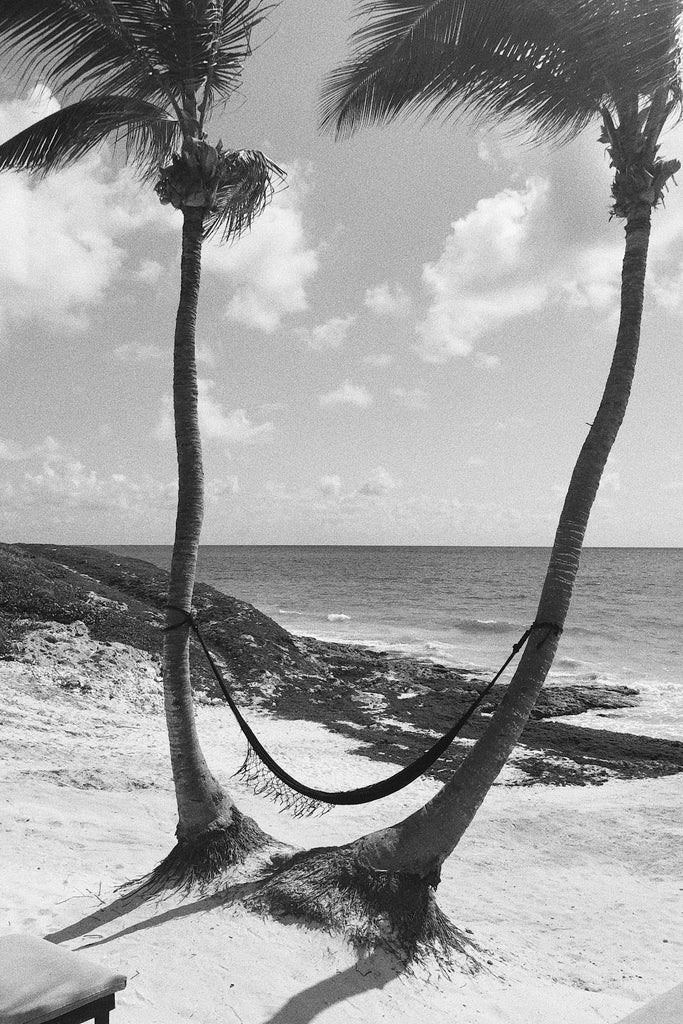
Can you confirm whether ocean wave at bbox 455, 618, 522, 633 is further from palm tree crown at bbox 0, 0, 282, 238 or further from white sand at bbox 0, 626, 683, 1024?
palm tree crown at bbox 0, 0, 282, 238

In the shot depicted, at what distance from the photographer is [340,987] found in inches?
169

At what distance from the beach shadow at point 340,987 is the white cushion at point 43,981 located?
142 cm

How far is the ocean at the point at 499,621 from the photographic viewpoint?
64.7 ft

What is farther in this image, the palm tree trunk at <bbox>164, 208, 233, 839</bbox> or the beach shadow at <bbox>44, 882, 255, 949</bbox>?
the palm tree trunk at <bbox>164, 208, 233, 839</bbox>

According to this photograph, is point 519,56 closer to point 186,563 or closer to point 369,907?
point 186,563

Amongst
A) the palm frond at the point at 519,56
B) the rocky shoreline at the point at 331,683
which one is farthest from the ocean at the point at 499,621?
the palm frond at the point at 519,56

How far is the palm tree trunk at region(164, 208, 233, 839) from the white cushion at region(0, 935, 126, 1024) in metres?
2.51

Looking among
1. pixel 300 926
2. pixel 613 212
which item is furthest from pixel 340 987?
pixel 613 212

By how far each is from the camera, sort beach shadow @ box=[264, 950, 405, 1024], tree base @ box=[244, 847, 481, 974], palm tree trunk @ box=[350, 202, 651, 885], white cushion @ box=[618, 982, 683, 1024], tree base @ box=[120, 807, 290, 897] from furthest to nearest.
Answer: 1. tree base @ box=[120, 807, 290, 897]
2. palm tree trunk @ box=[350, 202, 651, 885]
3. tree base @ box=[244, 847, 481, 974]
4. beach shadow @ box=[264, 950, 405, 1024]
5. white cushion @ box=[618, 982, 683, 1024]

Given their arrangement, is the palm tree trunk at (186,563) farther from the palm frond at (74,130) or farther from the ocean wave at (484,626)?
the ocean wave at (484,626)

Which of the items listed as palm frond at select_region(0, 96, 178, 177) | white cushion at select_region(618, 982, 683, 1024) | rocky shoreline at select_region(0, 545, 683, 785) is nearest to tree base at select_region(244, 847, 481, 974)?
white cushion at select_region(618, 982, 683, 1024)

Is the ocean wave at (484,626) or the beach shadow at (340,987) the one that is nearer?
the beach shadow at (340,987)

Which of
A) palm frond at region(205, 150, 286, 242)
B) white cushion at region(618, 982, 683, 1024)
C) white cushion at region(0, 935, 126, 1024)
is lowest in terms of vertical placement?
white cushion at region(0, 935, 126, 1024)

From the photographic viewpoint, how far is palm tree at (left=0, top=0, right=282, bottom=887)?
17.3 feet
